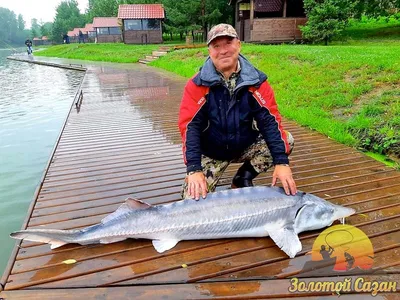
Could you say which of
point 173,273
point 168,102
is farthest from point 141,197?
point 168,102

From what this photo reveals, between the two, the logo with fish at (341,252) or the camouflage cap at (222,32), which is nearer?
the logo with fish at (341,252)

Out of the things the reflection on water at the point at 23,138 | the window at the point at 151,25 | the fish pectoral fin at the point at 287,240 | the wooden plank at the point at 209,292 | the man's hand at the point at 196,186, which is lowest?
the reflection on water at the point at 23,138

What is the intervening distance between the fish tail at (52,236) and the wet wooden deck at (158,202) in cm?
7

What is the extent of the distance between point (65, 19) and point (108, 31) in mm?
38882

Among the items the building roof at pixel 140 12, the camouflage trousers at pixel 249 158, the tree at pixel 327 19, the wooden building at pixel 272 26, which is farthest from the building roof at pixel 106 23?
the camouflage trousers at pixel 249 158

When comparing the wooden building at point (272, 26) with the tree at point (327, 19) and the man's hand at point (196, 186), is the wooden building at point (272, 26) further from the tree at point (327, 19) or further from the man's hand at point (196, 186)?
the man's hand at point (196, 186)

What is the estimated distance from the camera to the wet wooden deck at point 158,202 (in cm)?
253

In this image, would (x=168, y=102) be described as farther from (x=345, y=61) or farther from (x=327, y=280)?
(x=327, y=280)

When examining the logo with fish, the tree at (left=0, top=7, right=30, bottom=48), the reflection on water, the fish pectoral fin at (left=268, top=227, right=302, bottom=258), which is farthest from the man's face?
the tree at (left=0, top=7, right=30, bottom=48)

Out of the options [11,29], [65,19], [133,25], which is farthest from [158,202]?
[11,29]

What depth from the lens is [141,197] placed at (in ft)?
13.1

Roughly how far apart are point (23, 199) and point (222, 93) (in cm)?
405

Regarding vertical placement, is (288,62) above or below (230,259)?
above

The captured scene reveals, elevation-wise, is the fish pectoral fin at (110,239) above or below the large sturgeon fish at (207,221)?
below
